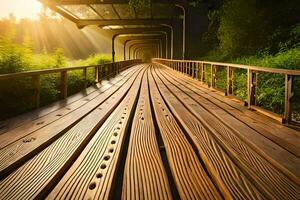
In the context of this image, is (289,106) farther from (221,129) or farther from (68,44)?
(68,44)

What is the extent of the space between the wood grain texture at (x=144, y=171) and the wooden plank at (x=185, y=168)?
0.34 feet

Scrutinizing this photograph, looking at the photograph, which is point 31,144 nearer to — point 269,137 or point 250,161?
point 250,161

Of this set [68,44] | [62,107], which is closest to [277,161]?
[62,107]

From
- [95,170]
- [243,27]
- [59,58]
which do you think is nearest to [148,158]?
[95,170]

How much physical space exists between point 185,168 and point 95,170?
73 centimetres

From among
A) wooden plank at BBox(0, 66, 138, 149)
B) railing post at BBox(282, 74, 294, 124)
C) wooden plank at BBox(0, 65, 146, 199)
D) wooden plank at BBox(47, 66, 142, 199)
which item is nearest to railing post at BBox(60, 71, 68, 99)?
wooden plank at BBox(0, 66, 138, 149)

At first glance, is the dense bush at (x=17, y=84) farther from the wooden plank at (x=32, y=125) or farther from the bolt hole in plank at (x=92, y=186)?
the bolt hole in plank at (x=92, y=186)

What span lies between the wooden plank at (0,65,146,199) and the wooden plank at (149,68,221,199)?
2.92 ft

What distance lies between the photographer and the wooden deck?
182 centimetres

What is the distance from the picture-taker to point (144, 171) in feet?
6.90

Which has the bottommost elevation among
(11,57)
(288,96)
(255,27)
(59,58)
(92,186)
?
(92,186)

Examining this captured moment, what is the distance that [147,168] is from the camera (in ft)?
7.08

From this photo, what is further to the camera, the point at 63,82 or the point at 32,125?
the point at 63,82

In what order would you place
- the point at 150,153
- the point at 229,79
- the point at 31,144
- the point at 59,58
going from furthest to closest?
the point at 59,58
the point at 229,79
the point at 31,144
the point at 150,153
